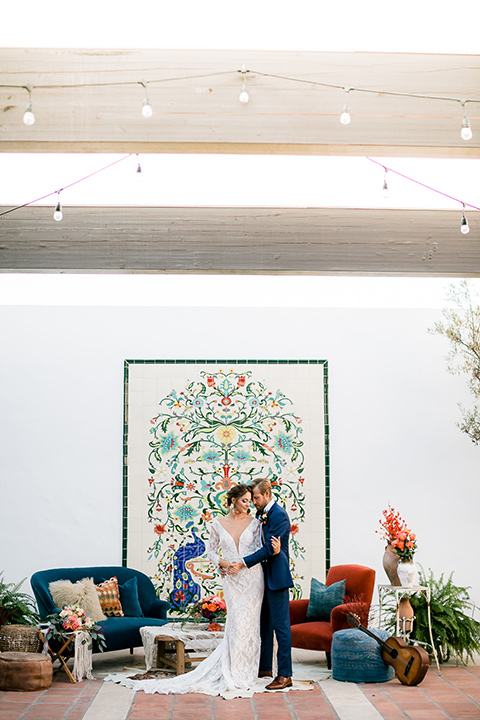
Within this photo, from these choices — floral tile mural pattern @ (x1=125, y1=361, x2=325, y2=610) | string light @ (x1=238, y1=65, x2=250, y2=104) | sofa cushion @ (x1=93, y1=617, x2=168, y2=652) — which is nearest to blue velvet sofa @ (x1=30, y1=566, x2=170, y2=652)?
sofa cushion @ (x1=93, y1=617, x2=168, y2=652)

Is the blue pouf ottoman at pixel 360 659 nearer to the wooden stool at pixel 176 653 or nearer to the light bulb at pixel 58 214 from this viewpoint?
the wooden stool at pixel 176 653

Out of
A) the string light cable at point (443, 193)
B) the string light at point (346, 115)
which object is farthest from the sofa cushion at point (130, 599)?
the string light at point (346, 115)

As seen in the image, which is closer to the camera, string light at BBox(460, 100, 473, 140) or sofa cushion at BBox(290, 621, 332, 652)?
string light at BBox(460, 100, 473, 140)

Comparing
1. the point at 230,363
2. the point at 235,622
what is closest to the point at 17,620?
the point at 235,622

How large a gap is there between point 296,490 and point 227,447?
835mm

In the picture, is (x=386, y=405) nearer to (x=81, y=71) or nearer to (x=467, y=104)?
(x=467, y=104)

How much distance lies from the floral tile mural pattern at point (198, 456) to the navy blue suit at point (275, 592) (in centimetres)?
181

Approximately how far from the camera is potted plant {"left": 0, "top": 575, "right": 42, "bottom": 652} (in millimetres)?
6484

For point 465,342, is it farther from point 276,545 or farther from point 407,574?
point 276,545

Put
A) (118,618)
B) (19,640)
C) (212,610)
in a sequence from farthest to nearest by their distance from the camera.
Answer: (118,618), (212,610), (19,640)

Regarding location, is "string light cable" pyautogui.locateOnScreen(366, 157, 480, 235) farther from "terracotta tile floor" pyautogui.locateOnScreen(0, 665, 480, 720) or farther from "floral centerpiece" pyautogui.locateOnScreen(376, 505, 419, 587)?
"terracotta tile floor" pyautogui.locateOnScreen(0, 665, 480, 720)

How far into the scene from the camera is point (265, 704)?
5.70 m

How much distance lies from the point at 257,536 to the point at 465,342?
3.35 metres

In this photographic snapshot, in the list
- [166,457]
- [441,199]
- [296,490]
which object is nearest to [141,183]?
[441,199]
